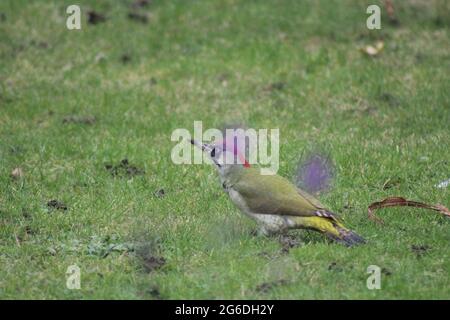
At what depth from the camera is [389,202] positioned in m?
6.98

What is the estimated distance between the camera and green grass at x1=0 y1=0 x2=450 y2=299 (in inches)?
240

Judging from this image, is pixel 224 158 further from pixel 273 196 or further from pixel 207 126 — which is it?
pixel 207 126

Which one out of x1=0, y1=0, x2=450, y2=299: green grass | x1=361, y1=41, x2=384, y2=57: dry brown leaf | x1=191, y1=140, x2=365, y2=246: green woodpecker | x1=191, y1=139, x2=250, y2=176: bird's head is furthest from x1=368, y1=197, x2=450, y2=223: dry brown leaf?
x1=361, y1=41, x2=384, y2=57: dry brown leaf

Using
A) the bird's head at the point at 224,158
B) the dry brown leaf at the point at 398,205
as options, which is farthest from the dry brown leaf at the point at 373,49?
the bird's head at the point at 224,158

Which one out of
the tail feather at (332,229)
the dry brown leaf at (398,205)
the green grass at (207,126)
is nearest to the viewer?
the green grass at (207,126)

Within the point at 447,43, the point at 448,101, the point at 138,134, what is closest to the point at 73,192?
the point at 138,134

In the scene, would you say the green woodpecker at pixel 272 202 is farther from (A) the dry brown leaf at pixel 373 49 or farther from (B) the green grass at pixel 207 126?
(A) the dry brown leaf at pixel 373 49

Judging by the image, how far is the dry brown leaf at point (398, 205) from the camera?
6809 millimetres

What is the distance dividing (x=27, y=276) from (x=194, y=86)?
4491 mm

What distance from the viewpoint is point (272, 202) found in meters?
6.50

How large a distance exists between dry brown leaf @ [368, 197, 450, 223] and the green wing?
1.98 feet

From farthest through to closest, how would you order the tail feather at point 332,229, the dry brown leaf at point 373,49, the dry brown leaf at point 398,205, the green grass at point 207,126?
the dry brown leaf at point 373,49 → the dry brown leaf at point 398,205 → the tail feather at point 332,229 → the green grass at point 207,126

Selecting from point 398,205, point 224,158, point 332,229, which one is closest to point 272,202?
point 332,229

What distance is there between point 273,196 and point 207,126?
2808 mm
